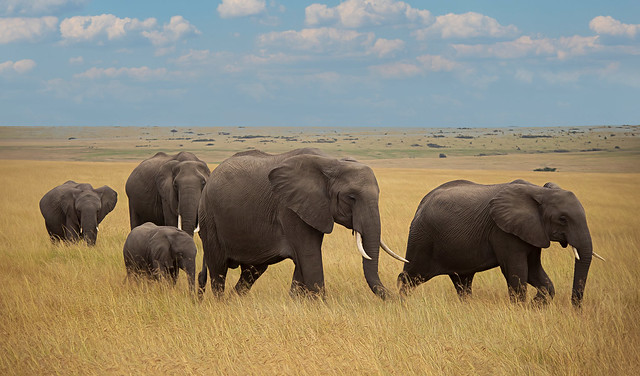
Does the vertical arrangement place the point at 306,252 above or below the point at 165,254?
above

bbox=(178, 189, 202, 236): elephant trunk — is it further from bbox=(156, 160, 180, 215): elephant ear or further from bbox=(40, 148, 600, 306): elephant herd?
bbox=(40, 148, 600, 306): elephant herd

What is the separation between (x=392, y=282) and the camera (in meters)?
12.1

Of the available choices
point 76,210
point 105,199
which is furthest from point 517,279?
point 105,199

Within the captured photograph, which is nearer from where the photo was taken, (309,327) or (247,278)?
(309,327)

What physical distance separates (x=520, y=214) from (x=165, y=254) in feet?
17.0

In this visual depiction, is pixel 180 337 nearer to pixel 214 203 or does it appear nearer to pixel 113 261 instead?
pixel 214 203

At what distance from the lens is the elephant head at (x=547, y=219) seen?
9312 mm

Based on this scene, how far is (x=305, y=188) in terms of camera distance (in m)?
8.93

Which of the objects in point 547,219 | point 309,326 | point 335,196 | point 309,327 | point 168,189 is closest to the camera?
point 309,327

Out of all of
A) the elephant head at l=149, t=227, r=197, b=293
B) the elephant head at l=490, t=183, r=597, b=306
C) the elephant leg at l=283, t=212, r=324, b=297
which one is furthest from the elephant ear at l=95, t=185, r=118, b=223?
the elephant head at l=490, t=183, r=597, b=306

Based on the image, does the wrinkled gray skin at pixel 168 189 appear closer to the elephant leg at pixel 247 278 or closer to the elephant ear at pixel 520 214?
the elephant leg at pixel 247 278

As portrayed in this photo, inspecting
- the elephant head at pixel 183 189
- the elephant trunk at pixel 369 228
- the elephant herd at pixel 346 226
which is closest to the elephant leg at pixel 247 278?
the elephant herd at pixel 346 226

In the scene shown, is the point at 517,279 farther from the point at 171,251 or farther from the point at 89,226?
the point at 89,226

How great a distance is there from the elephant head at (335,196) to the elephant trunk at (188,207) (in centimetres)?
508
